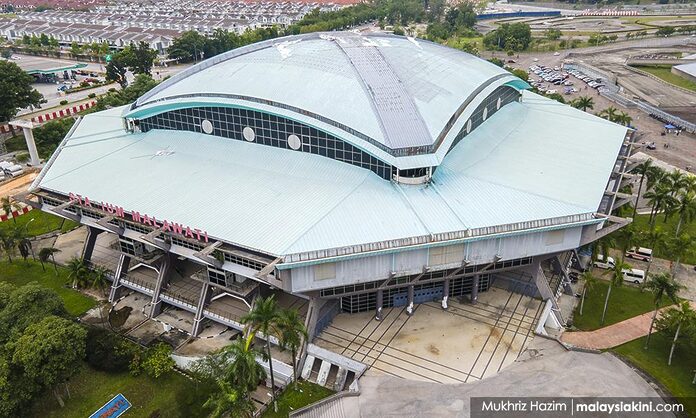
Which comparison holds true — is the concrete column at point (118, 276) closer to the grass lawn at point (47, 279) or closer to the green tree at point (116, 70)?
the grass lawn at point (47, 279)

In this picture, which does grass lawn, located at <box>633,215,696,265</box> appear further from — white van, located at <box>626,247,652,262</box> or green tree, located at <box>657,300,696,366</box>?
green tree, located at <box>657,300,696,366</box>

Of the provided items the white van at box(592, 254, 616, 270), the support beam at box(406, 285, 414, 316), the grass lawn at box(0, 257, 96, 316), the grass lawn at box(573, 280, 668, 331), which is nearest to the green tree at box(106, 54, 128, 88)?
the grass lawn at box(0, 257, 96, 316)

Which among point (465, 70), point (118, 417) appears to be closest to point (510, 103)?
point (465, 70)

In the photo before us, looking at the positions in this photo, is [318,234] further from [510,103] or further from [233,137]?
[510,103]

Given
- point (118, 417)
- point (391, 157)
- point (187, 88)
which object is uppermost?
point (187, 88)

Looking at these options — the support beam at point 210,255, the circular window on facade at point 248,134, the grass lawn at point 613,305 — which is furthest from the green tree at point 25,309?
the grass lawn at point 613,305
